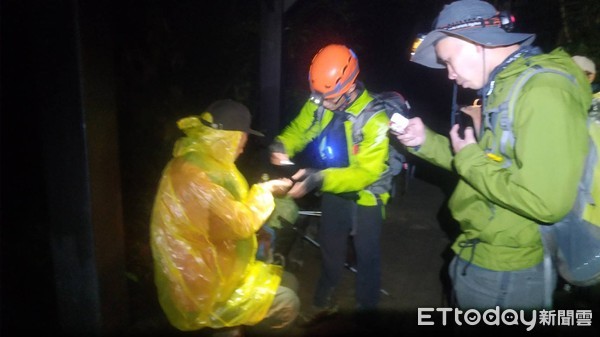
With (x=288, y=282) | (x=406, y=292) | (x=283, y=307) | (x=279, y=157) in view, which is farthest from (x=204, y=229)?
(x=406, y=292)

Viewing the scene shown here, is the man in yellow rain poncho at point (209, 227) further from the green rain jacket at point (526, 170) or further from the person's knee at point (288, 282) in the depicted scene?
the green rain jacket at point (526, 170)

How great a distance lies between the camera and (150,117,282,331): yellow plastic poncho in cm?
289

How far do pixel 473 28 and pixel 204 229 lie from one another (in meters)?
1.84

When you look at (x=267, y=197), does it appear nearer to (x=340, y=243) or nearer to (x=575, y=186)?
(x=340, y=243)

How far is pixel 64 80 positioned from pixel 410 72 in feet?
56.9

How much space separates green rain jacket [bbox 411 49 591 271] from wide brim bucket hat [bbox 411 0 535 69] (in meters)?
0.15

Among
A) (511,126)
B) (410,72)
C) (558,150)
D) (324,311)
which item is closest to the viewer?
(558,150)

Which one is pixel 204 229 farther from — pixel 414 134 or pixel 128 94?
pixel 128 94

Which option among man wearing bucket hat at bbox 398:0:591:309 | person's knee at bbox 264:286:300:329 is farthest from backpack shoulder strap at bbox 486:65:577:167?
person's knee at bbox 264:286:300:329

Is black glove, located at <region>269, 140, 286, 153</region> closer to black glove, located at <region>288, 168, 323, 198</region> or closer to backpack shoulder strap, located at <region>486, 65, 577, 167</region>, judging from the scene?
black glove, located at <region>288, 168, 323, 198</region>

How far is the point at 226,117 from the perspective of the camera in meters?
3.08

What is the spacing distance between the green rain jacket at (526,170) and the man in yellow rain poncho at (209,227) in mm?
1297

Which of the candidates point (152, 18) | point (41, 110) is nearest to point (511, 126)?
point (41, 110)

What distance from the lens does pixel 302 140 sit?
13.4 ft
